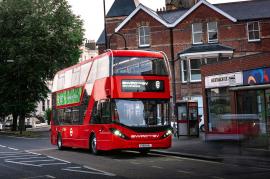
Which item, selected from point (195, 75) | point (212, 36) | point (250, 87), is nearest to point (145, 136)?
point (250, 87)

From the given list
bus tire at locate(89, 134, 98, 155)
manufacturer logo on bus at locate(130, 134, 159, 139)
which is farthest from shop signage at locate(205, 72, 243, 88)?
bus tire at locate(89, 134, 98, 155)

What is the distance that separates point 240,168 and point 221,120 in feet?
15.4

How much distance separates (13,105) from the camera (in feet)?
169

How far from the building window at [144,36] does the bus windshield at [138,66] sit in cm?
2741

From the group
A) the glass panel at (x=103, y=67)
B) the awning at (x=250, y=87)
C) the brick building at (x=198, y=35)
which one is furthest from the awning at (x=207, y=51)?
the glass panel at (x=103, y=67)

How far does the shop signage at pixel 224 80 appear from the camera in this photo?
2399cm

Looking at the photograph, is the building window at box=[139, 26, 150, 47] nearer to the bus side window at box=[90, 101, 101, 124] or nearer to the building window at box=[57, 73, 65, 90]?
the building window at box=[57, 73, 65, 90]

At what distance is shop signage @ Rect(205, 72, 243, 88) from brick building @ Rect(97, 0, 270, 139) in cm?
1634

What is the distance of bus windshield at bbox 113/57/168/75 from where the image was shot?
19.9 meters

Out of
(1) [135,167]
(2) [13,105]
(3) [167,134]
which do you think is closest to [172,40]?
(2) [13,105]

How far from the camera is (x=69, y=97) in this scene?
25.2 meters

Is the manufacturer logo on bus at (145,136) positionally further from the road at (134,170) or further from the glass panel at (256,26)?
the glass panel at (256,26)

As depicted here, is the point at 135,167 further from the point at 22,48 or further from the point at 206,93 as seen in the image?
the point at 22,48

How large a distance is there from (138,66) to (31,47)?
99.5 feet
